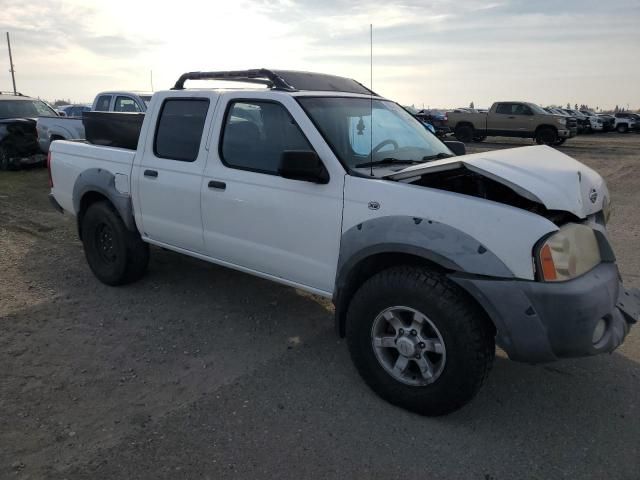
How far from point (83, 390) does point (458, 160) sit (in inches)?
111

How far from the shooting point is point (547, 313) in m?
2.71

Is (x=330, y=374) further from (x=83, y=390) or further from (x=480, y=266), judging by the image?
(x=83, y=390)

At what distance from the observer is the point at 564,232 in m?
2.84

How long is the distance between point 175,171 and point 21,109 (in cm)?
1241

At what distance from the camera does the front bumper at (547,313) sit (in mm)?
Result: 2705

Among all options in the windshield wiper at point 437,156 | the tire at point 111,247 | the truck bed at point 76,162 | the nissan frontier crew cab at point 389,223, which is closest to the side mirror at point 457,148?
the nissan frontier crew cab at point 389,223

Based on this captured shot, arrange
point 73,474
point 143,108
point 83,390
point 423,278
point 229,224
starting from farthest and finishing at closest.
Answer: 1. point 143,108
2. point 229,224
3. point 83,390
4. point 423,278
5. point 73,474

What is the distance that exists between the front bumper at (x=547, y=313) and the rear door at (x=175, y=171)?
2.38 meters

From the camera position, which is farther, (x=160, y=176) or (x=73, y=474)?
(x=160, y=176)

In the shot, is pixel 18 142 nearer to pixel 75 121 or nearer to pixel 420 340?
pixel 75 121

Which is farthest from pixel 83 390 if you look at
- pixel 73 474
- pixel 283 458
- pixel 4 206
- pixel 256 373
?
pixel 4 206

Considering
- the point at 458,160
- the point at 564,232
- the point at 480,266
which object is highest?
the point at 458,160

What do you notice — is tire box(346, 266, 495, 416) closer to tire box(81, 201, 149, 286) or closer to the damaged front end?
tire box(81, 201, 149, 286)

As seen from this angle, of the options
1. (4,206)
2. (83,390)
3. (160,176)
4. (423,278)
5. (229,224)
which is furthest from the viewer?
(4,206)
